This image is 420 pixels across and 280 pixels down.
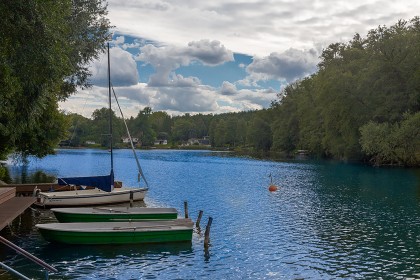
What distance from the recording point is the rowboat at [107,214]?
28188 millimetres

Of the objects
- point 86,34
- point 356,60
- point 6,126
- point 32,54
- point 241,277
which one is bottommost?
point 241,277

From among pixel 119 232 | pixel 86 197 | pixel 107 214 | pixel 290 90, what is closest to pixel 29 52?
pixel 119 232

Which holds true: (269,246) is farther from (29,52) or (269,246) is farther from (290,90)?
(290,90)

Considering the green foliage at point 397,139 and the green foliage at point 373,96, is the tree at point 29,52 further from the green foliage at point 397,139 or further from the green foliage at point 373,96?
the green foliage at point 373,96

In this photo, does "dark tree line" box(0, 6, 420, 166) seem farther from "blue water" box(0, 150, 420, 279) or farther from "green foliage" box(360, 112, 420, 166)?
"blue water" box(0, 150, 420, 279)

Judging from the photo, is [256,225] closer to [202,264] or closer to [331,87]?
[202,264]

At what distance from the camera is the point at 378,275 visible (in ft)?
64.5

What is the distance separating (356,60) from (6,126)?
86.3 meters

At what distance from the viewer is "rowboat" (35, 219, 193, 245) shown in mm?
23094

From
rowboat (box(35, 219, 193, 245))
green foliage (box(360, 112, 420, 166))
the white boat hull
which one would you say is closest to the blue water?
rowboat (box(35, 219, 193, 245))

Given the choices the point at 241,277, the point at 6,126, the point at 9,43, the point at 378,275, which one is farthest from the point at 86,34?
the point at 378,275

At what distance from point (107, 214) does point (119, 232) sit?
5241 millimetres

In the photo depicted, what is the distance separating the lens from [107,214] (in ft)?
93.4

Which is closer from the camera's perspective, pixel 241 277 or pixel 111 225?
pixel 241 277
